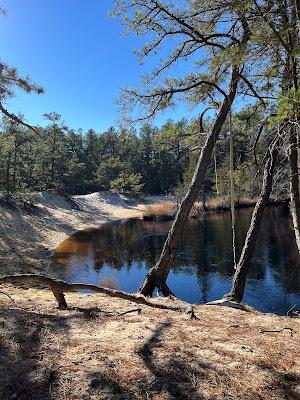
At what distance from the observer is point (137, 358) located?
3.86m

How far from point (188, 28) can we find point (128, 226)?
2865 centimetres

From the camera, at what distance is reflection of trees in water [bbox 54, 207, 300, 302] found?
16984mm

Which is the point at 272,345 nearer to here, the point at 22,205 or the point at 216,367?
the point at 216,367

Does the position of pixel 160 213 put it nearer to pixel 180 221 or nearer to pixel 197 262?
pixel 197 262

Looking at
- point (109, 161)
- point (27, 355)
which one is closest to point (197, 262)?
point (27, 355)

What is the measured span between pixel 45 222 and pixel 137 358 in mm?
Answer: 29297

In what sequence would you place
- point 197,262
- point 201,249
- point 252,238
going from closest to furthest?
Answer: point 252,238
point 197,262
point 201,249

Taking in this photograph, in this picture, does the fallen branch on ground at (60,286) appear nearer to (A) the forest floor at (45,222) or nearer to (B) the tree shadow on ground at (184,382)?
(B) the tree shadow on ground at (184,382)

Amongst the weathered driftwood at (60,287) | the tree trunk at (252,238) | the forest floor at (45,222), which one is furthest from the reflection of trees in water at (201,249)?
the weathered driftwood at (60,287)

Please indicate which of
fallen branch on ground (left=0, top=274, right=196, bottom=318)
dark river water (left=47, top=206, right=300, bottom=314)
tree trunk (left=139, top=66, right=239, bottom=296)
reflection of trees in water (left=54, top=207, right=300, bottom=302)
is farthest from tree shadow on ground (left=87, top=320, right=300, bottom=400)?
reflection of trees in water (left=54, top=207, right=300, bottom=302)

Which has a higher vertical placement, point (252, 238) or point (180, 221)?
point (180, 221)

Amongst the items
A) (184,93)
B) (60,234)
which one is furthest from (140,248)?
(184,93)

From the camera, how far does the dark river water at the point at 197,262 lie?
14.4 meters

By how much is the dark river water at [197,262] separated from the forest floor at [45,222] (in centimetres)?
120
